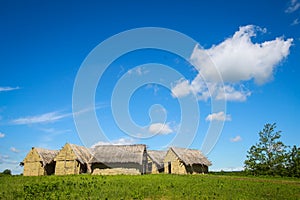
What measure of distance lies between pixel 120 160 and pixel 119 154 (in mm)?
1111

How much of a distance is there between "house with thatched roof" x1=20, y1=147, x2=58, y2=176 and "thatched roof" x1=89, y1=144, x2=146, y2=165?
20.3 feet

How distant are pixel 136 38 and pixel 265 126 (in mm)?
33177

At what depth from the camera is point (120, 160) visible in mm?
34812

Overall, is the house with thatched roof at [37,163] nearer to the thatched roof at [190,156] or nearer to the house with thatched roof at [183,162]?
the house with thatched roof at [183,162]

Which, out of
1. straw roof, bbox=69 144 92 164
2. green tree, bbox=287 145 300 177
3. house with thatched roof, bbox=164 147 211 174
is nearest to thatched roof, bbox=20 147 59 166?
straw roof, bbox=69 144 92 164

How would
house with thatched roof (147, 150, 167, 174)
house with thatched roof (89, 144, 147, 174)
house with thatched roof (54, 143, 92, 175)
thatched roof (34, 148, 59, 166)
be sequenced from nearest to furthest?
1. house with thatched roof (89, 144, 147, 174)
2. house with thatched roof (54, 143, 92, 175)
3. thatched roof (34, 148, 59, 166)
4. house with thatched roof (147, 150, 167, 174)

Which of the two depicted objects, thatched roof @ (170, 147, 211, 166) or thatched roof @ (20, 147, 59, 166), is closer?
thatched roof @ (20, 147, 59, 166)

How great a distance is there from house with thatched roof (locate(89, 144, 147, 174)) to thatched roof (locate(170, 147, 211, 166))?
725 cm

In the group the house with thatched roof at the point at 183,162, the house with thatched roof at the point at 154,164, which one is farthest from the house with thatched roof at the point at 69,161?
the house with thatched roof at the point at 183,162

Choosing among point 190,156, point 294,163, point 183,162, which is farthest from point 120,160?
point 294,163

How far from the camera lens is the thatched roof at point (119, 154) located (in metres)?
34.7

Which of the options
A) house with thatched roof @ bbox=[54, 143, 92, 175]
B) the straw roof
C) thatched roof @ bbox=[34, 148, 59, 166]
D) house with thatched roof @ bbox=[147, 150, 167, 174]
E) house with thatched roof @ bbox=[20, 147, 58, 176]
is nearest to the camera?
house with thatched roof @ bbox=[54, 143, 92, 175]

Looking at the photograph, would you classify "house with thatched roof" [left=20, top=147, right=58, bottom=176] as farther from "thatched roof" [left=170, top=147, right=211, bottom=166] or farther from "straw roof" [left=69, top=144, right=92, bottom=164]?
"thatched roof" [left=170, top=147, right=211, bottom=166]

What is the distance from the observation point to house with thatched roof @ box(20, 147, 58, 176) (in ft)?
120
